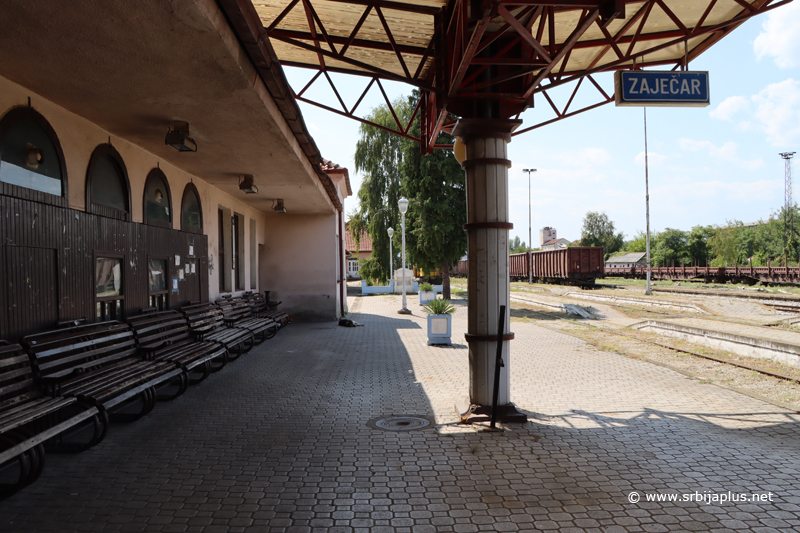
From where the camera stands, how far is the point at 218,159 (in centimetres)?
820

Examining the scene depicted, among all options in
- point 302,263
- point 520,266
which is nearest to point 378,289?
point 302,263

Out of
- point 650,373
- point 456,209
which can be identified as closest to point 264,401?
point 650,373

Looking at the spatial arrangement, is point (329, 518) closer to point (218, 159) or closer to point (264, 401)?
point (264, 401)

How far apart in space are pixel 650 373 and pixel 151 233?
8449 millimetres

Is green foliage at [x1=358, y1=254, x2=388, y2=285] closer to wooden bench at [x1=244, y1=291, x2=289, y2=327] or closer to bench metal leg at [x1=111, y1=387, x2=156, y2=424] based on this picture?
wooden bench at [x1=244, y1=291, x2=289, y2=327]

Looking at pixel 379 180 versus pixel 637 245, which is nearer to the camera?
pixel 379 180

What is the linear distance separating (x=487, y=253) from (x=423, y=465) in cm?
238

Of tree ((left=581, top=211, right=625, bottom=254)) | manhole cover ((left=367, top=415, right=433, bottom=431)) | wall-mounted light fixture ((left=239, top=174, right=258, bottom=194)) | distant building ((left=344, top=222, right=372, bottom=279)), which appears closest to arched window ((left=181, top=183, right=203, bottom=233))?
wall-mounted light fixture ((left=239, top=174, right=258, bottom=194))

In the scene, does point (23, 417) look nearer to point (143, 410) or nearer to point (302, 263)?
point (143, 410)

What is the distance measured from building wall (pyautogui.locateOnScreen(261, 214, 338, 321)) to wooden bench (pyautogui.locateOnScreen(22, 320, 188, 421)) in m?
9.16

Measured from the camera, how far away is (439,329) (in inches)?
439

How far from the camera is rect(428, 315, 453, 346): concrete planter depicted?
11.1 meters

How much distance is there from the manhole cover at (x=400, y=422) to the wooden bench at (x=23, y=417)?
8.64ft

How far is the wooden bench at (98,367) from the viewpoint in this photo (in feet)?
14.6
